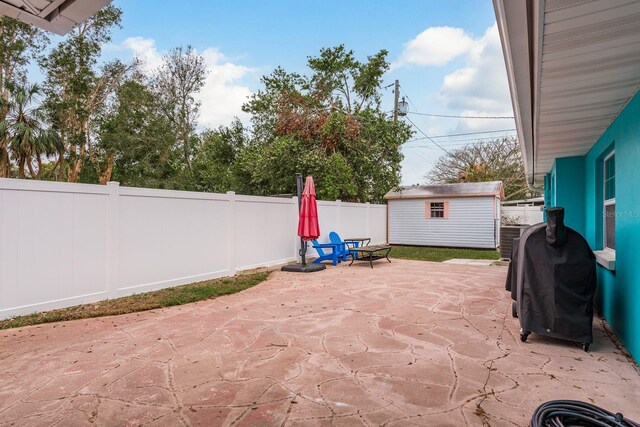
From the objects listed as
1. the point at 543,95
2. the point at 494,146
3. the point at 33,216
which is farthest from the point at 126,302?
the point at 494,146

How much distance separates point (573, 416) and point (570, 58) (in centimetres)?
233

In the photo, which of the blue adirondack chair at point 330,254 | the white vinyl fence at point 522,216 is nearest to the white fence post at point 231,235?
the blue adirondack chair at point 330,254

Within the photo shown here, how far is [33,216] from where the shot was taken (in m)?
4.48

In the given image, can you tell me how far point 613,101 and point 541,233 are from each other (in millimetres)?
1418

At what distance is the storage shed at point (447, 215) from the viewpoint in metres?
13.8

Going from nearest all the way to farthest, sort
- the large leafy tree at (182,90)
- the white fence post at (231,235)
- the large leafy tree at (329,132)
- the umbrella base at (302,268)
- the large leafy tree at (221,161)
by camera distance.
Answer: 1. the white fence post at (231,235)
2. the umbrella base at (302,268)
3. the large leafy tree at (329,132)
4. the large leafy tree at (221,161)
5. the large leafy tree at (182,90)

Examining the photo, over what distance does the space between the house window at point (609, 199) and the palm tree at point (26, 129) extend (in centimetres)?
1627

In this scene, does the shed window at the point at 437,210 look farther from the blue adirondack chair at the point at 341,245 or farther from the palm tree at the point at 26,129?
the palm tree at the point at 26,129

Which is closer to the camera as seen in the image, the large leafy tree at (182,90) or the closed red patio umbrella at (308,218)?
the closed red patio umbrella at (308,218)

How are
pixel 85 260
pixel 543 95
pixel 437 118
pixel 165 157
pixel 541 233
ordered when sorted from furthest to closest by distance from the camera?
pixel 437 118
pixel 165 157
pixel 85 260
pixel 541 233
pixel 543 95

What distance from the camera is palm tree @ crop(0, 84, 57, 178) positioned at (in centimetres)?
1277

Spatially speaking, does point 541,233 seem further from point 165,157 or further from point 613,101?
point 165,157

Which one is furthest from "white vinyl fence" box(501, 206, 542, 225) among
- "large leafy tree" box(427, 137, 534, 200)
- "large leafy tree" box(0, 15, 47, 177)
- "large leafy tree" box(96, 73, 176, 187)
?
"large leafy tree" box(0, 15, 47, 177)

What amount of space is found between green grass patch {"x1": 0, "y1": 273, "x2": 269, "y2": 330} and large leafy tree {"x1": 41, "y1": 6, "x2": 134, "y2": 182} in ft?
39.3
